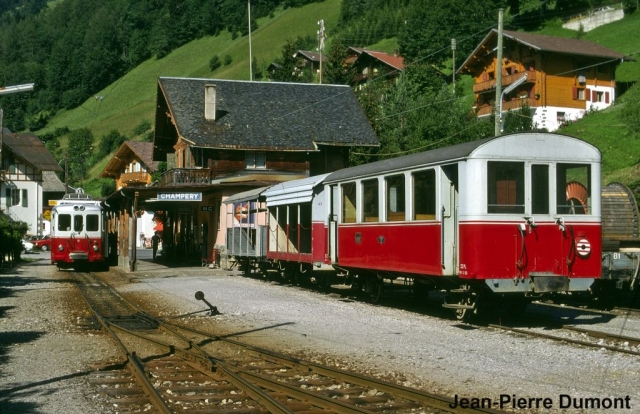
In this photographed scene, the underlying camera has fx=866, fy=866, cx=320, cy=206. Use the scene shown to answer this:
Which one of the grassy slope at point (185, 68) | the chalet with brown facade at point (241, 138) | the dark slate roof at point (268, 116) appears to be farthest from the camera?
the grassy slope at point (185, 68)

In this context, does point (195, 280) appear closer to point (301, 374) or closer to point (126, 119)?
point (301, 374)

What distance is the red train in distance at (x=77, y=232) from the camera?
3372cm

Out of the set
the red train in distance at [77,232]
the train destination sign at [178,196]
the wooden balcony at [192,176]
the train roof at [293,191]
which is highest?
the wooden balcony at [192,176]

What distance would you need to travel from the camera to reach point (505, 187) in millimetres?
13617

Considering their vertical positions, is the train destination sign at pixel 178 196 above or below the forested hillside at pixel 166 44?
below

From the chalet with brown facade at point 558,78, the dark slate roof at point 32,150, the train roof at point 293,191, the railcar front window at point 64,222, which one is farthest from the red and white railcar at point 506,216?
the dark slate roof at point 32,150

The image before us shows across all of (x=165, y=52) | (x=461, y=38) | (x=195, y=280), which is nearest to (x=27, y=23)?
(x=165, y=52)

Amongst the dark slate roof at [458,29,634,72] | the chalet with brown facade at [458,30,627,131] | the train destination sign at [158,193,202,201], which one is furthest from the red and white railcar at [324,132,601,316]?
the dark slate roof at [458,29,634,72]

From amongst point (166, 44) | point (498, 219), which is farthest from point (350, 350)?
point (166, 44)

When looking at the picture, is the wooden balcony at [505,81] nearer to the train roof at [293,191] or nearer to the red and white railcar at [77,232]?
the red and white railcar at [77,232]

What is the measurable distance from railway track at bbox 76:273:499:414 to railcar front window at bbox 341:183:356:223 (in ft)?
20.7

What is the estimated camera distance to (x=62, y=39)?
155000 millimetres

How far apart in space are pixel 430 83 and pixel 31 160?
3797 centimetres

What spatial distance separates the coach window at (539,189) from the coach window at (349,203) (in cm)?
513
